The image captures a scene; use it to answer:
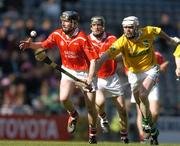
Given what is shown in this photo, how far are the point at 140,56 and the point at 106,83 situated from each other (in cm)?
184

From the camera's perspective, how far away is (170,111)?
24266mm

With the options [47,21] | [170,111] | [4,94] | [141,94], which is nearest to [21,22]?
[47,21]

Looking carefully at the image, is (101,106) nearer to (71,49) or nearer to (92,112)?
(92,112)

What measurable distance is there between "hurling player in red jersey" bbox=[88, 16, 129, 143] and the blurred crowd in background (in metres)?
5.67

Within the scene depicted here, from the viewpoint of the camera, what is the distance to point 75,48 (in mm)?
15844

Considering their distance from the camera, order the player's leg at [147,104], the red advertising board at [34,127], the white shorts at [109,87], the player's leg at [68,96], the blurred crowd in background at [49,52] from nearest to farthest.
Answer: the player's leg at [147,104] < the player's leg at [68,96] < the white shorts at [109,87] < the red advertising board at [34,127] < the blurred crowd in background at [49,52]

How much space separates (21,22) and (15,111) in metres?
3.90

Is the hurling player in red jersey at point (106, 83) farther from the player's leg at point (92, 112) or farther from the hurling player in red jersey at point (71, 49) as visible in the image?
the hurling player in red jersey at point (71, 49)

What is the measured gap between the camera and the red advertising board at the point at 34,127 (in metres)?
Result: 22.0

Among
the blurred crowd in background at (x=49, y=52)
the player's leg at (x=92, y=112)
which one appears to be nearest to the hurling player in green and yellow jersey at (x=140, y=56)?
the player's leg at (x=92, y=112)

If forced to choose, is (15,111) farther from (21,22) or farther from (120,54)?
(120,54)

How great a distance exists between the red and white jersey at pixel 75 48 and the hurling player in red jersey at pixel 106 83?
0.82 metres

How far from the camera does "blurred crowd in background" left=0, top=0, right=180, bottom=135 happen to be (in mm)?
22875

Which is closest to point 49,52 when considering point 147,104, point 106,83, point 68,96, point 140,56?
point 106,83
